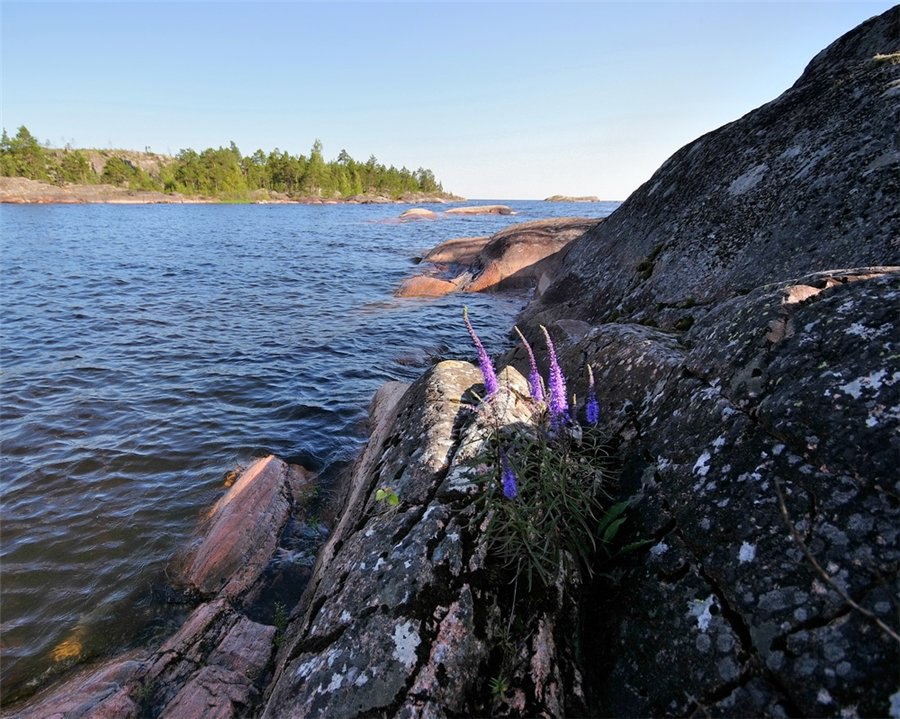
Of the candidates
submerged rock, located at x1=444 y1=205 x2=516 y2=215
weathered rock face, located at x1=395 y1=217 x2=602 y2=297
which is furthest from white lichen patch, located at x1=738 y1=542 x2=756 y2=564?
submerged rock, located at x1=444 y1=205 x2=516 y2=215

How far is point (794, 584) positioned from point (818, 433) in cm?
74

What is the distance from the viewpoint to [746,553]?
2.22 m

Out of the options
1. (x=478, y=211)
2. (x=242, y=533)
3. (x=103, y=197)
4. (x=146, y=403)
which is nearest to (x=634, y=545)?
(x=242, y=533)

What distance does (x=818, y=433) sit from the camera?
2291mm

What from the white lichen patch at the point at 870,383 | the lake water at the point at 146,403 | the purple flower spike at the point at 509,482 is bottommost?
the lake water at the point at 146,403

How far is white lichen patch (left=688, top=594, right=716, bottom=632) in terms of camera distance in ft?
7.16

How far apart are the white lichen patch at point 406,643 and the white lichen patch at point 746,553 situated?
1.73m

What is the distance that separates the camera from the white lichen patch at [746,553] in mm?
2193

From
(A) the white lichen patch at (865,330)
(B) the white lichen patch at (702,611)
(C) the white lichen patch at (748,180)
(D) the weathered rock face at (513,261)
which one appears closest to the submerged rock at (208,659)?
(B) the white lichen patch at (702,611)

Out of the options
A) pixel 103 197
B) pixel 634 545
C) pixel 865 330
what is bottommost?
pixel 103 197

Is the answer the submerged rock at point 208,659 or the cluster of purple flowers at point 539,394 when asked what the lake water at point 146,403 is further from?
the cluster of purple flowers at point 539,394

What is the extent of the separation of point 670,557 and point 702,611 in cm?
32

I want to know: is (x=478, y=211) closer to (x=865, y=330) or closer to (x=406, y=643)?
(x=865, y=330)

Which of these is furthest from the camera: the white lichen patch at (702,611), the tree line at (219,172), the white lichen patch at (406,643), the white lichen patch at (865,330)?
the tree line at (219,172)
